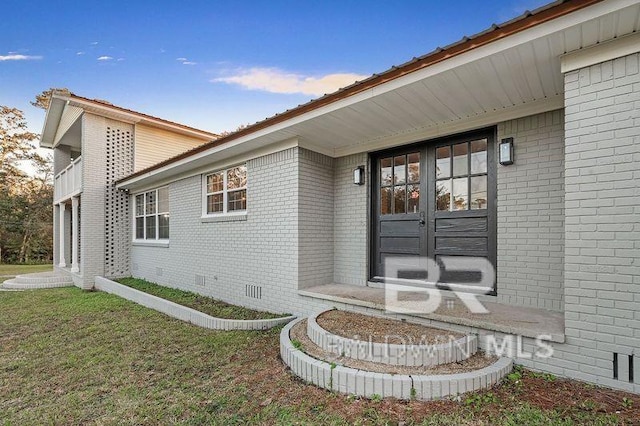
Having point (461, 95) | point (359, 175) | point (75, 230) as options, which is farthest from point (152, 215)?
point (461, 95)

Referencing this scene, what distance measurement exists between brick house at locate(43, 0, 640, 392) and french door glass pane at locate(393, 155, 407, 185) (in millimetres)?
20

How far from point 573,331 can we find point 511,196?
6.04ft

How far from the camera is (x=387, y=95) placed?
376 cm

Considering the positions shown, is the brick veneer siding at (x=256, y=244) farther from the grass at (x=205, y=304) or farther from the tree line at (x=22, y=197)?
the tree line at (x=22, y=197)

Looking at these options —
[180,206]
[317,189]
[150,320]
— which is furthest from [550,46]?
[180,206]

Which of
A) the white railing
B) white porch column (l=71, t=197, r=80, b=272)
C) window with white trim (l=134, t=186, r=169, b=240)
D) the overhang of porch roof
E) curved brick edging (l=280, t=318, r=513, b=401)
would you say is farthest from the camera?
white porch column (l=71, t=197, r=80, b=272)

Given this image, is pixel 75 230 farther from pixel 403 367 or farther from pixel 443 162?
pixel 403 367

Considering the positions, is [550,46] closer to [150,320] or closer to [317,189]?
[317,189]

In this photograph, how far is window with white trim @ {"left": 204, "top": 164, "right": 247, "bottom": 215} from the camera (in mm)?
6695

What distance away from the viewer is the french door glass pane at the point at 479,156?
456 cm

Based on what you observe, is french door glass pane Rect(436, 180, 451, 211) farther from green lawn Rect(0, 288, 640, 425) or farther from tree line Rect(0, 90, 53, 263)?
tree line Rect(0, 90, 53, 263)

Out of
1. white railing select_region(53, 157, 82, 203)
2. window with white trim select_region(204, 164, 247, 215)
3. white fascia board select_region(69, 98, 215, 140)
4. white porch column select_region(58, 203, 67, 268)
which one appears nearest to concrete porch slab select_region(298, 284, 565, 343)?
window with white trim select_region(204, 164, 247, 215)

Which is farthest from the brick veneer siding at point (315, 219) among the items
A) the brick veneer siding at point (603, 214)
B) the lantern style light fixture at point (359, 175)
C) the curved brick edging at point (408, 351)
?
the brick veneer siding at point (603, 214)

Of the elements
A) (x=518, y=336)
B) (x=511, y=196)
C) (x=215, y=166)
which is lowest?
(x=518, y=336)
